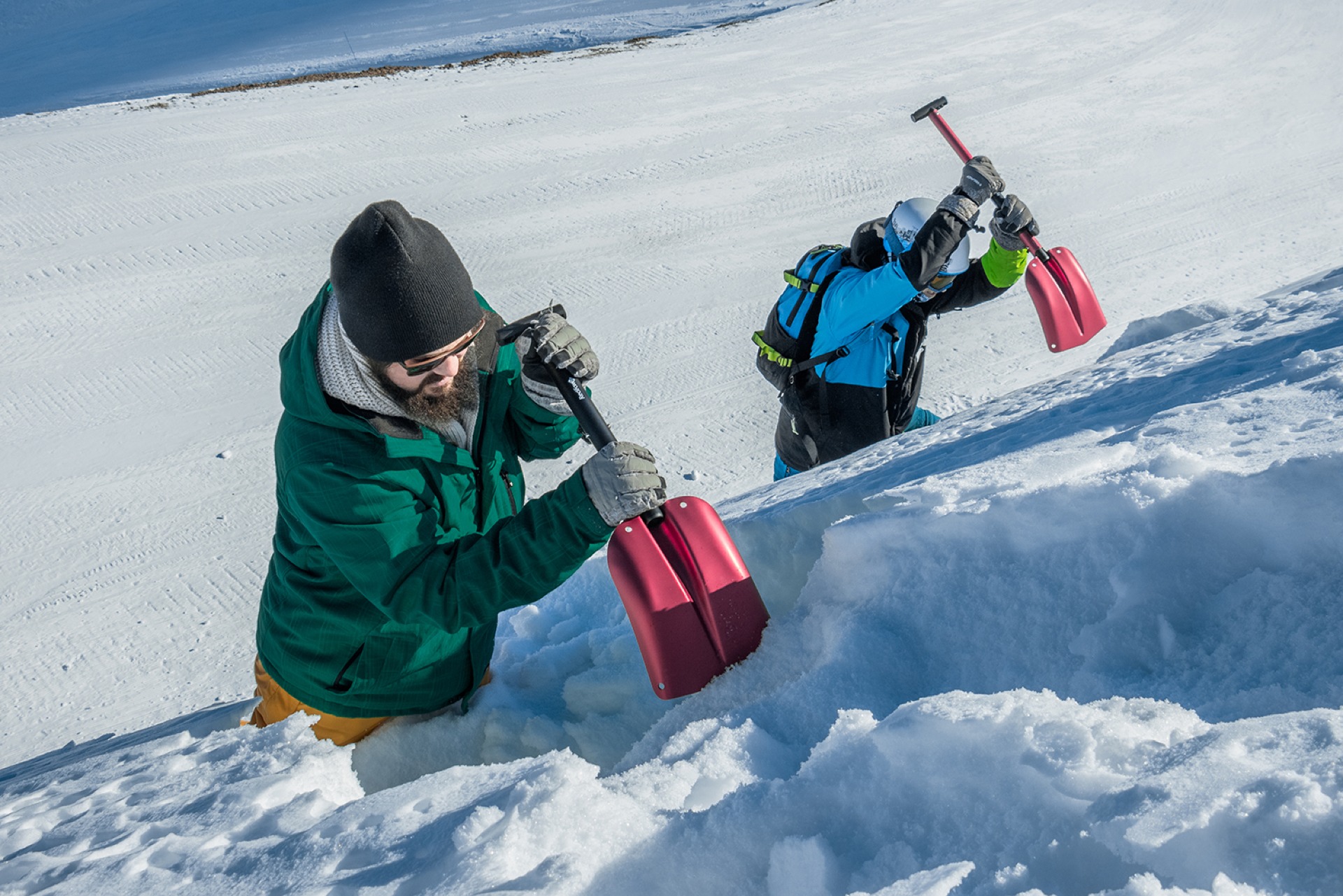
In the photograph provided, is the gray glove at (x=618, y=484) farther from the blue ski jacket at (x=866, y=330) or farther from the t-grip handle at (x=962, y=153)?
the t-grip handle at (x=962, y=153)

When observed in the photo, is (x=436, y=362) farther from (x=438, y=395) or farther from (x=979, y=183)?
(x=979, y=183)

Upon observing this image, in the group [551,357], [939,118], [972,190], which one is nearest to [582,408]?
[551,357]

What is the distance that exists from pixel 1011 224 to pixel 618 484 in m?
2.27

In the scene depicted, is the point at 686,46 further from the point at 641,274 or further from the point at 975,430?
the point at 975,430

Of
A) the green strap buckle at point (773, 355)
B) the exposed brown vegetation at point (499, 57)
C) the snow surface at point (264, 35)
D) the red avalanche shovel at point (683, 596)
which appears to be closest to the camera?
the red avalanche shovel at point (683, 596)

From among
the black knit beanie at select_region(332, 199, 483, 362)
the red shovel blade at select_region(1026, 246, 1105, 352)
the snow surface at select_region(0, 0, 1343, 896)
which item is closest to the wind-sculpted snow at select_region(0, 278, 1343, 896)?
the snow surface at select_region(0, 0, 1343, 896)

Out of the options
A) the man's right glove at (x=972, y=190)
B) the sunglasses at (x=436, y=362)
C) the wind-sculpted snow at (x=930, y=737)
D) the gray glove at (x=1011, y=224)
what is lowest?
the wind-sculpted snow at (x=930, y=737)

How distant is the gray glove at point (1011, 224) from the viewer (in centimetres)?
336

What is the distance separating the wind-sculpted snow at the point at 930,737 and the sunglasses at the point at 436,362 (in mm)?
763

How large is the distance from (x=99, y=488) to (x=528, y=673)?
2995mm

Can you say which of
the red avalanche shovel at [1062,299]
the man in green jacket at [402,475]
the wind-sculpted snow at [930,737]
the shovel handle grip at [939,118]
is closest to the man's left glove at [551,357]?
the man in green jacket at [402,475]

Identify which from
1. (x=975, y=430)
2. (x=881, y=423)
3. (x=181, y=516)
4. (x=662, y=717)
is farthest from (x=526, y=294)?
(x=662, y=717)

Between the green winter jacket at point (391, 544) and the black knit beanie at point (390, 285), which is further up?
the black knit beanie at point (390, 285)

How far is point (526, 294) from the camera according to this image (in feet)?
18.5
